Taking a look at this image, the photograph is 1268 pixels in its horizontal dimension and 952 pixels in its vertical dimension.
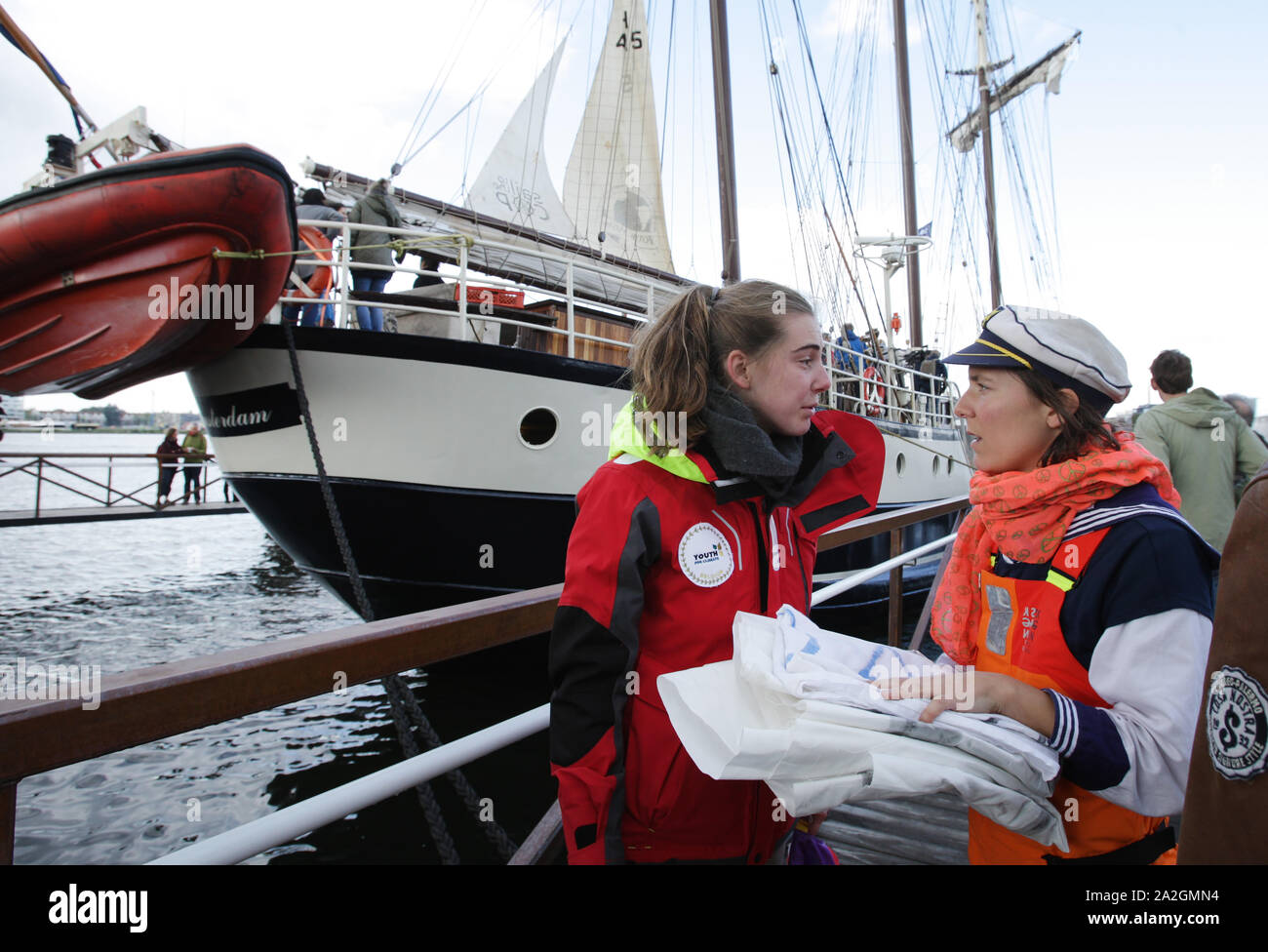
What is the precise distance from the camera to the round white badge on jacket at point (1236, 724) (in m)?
0.62

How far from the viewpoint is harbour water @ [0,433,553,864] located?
5.12 m

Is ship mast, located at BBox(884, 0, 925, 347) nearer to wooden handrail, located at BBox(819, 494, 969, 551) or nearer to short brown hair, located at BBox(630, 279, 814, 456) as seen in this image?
wooden handrail, located at BBox(819, 494, 969, 551)

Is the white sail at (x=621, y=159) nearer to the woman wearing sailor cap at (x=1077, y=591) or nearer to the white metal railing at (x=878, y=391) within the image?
the white metal railing at (x=878, y=391)

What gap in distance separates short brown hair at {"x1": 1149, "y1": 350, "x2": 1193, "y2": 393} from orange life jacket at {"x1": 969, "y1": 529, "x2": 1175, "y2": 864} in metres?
3.37

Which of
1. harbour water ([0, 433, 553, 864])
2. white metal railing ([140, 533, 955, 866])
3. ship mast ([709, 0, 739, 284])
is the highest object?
ship mast ([709, 0, 739, 284])

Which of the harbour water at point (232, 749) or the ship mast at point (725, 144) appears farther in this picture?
the ship mast at point (725, 144)

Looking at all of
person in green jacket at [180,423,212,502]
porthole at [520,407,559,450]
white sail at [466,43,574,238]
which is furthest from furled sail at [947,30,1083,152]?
person in green jacket at [180,423,212,502]

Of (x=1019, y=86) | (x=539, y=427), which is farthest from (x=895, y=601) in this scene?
(x=1019, y=86)

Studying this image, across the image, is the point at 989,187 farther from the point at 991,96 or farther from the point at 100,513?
the point at 100,513

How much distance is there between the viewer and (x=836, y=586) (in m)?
3.04

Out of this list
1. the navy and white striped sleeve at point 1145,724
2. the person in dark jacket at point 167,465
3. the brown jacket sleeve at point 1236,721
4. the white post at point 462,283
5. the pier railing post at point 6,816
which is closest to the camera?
the brown jacket sleeve at point 1236,721

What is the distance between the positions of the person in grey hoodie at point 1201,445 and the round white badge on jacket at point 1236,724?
399 cm

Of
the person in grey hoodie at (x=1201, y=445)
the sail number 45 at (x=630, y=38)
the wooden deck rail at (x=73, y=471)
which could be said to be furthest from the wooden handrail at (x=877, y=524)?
the sail number 45 at (x=630, y=38)
